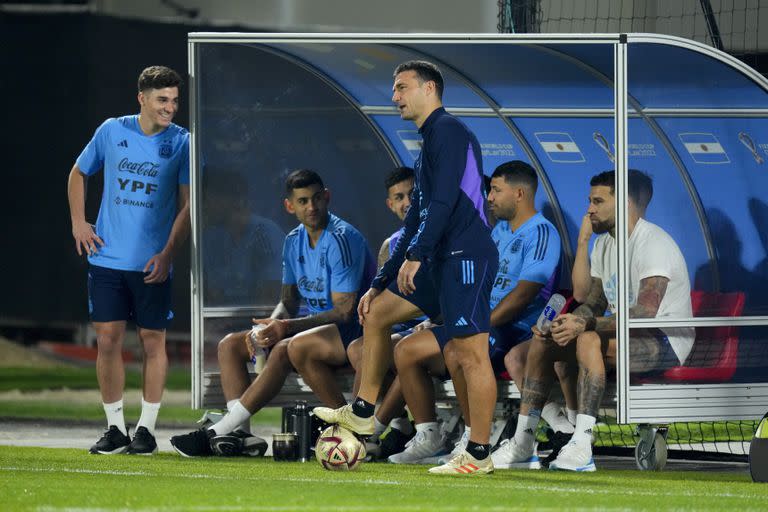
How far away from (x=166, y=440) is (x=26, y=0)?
1050cm

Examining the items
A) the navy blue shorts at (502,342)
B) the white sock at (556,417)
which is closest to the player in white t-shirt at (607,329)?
the navy blue shorts at (502,342)

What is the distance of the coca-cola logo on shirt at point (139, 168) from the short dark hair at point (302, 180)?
0.80m

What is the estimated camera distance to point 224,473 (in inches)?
297

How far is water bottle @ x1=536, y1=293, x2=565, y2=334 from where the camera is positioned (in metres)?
8.27

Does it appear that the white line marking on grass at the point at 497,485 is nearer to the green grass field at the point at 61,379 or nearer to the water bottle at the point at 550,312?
the water bottle at the point at 550,312

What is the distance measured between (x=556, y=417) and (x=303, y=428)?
146cm

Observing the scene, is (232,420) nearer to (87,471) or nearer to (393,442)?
(393,442)

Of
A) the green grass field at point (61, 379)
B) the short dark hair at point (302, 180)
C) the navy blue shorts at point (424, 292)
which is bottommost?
the green grass field at point (61, 379)

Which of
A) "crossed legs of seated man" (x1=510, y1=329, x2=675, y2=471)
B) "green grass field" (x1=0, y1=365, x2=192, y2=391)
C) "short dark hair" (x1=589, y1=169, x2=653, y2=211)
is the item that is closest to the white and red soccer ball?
"crossed legs of seated man" (x1=510, y1=329, x2=675, y2=471)

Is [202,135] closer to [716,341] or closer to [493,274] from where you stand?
[493,274]

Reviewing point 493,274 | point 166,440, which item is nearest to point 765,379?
point 493,274

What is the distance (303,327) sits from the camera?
29.9ft

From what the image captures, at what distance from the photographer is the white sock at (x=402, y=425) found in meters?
9.12

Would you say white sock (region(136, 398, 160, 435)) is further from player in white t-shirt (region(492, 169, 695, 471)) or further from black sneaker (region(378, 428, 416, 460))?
player in white t-shirt (region(492, 169, 695, 471))
